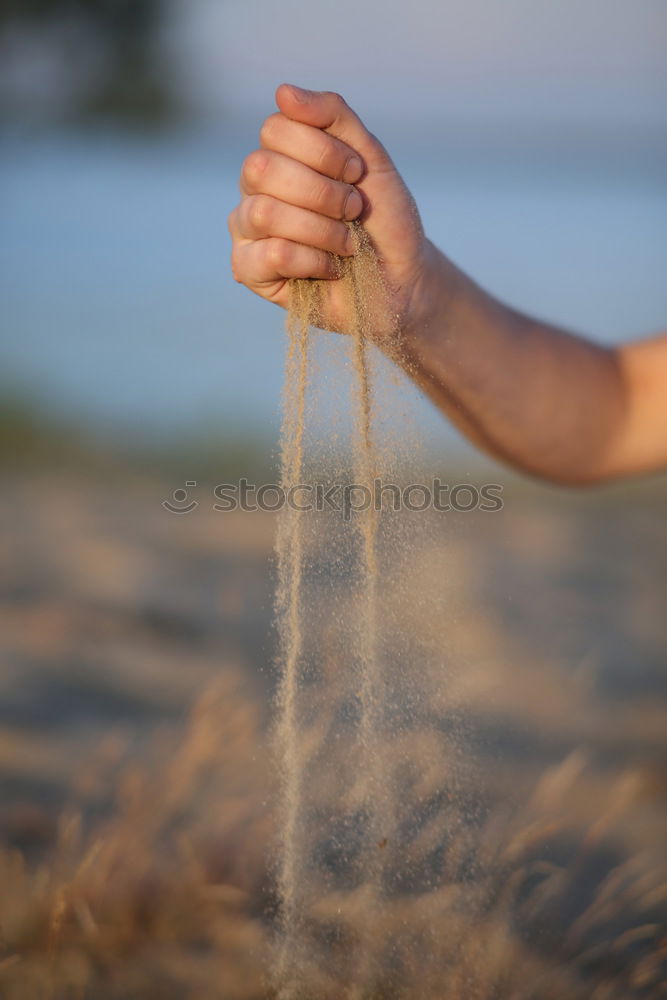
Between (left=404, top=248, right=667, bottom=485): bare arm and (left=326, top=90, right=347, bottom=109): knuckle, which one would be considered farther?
(left=404, top=248, right=667, bottom=485): bare arm

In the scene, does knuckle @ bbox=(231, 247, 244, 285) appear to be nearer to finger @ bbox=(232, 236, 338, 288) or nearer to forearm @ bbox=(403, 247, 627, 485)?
finger @ bbox=(232, 236, 338, 288)

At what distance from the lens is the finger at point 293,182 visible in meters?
0.58

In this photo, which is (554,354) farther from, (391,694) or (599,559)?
(599,559)

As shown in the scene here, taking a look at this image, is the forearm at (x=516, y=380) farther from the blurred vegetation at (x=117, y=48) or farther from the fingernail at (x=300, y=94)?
the blurred vegetation at (x=117, y=48)

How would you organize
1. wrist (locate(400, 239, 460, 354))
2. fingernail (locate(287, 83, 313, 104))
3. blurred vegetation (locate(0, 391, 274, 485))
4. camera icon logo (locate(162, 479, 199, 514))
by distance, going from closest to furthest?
fingernail (locate(287, 83, 313, 104)), wrist (locate(400, 239, 460, 354)), camera icon logo (locate(162, 479, 199, 514)), blurred vegetation (locate(0, 391, 274, 485))

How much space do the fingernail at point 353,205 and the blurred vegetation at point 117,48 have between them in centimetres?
528

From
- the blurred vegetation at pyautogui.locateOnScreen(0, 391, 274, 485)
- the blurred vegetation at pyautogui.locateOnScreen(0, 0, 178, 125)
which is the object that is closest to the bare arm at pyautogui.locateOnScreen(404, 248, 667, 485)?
the blurred vegetation at pyautogui.locateOnScreen(0, 391, 274, 485)

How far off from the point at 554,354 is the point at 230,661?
147cm

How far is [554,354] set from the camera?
0.88 metres

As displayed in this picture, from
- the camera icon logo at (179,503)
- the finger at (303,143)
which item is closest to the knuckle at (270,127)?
the finger at (303,143)

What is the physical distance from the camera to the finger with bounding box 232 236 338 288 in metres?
0.60

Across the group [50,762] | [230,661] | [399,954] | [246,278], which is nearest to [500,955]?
[399,954]

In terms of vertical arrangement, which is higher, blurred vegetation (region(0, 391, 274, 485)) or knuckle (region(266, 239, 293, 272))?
blurred vegetation (region(0, 391, 274, 485))

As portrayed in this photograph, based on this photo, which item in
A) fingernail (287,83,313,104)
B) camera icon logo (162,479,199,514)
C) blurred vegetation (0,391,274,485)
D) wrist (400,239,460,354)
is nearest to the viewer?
fingernail (287,83,313,104)
